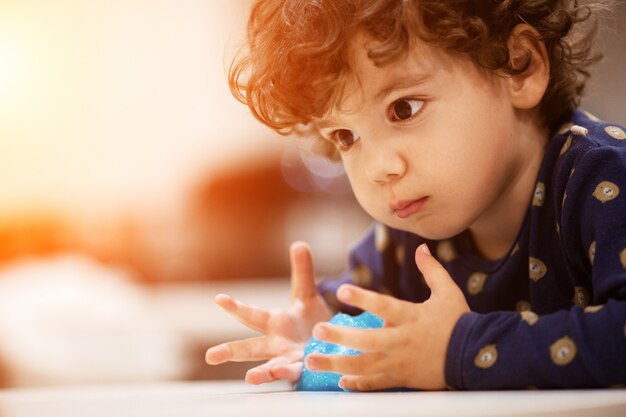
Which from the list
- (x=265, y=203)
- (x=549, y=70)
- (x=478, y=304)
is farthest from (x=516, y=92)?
(x=265, y=203)

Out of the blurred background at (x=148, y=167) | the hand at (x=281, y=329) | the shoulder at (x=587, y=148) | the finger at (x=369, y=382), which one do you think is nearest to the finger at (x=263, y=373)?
the hand at (x=281, y=329)

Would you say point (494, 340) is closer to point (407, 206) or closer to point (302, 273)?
point (407, 206)

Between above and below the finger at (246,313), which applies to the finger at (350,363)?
above

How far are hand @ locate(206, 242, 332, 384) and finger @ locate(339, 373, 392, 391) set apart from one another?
14cm

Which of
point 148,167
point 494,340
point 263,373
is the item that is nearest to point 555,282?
point 494,340

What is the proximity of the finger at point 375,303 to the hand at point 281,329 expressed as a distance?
0.20 metres

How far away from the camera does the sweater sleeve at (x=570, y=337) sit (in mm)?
507

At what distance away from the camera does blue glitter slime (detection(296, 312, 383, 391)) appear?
66cm

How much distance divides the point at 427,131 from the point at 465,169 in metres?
0.06

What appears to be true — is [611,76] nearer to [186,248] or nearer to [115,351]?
[115,351]

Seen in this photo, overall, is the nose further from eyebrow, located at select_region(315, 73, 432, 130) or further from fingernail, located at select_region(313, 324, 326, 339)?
fingernail, located at select_region(313, 324, 326, 339)

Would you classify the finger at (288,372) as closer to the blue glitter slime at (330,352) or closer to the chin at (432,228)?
the blue glitter slime at (330,352)

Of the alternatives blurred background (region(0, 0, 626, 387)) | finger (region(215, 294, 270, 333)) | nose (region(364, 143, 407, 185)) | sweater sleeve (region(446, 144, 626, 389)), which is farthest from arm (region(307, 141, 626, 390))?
blurred background (region(0, 0, 626, 387))

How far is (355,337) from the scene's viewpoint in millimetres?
545
